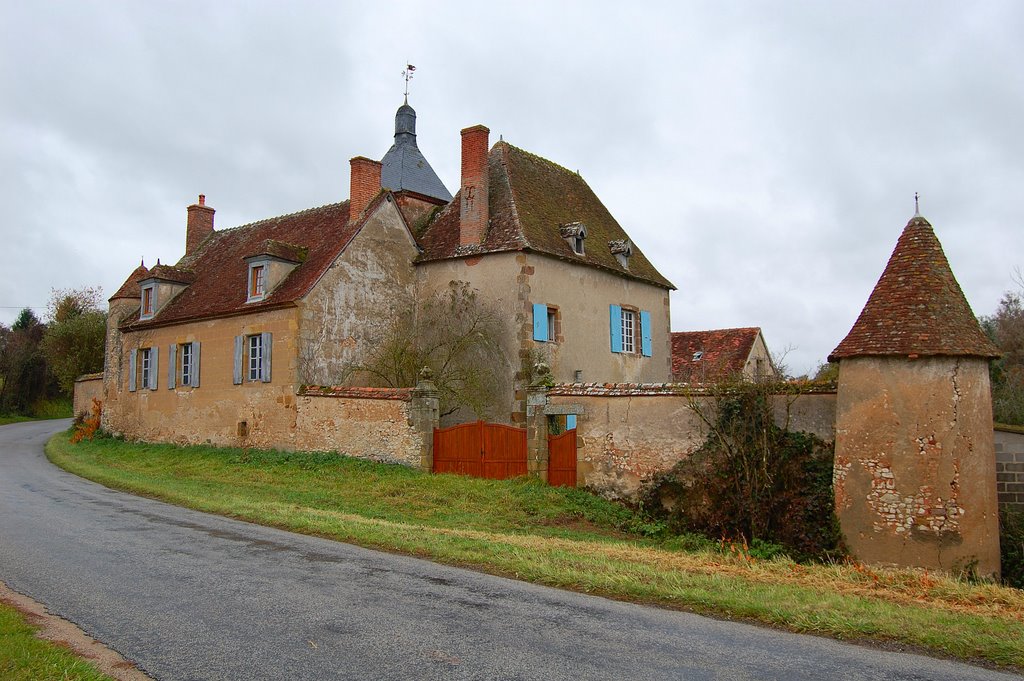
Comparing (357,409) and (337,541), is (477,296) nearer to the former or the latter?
(357,409)

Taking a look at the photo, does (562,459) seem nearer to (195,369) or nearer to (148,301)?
(195,369)

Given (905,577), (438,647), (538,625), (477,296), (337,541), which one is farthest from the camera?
(477,296)

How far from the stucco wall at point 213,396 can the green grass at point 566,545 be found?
968 mm

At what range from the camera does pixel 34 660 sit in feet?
17.2

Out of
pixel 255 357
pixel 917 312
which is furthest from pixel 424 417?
pixel 917 312

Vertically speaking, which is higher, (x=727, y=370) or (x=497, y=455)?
(x=727, y=370)

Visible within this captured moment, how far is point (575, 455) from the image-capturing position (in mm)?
15688

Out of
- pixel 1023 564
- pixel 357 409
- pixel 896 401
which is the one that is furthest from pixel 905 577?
pixel 357 409

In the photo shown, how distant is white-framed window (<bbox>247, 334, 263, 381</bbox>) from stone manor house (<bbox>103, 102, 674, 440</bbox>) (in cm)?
5

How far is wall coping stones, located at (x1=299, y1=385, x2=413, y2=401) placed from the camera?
56.6ft

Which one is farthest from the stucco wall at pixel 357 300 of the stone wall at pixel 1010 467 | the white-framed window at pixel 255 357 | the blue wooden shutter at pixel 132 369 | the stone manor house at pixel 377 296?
the stone wall at pixel 1010 467

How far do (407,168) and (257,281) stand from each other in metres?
7.44

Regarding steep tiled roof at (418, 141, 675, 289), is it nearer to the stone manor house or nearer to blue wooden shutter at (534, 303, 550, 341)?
the stone manor house

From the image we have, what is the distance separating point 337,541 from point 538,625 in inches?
191
